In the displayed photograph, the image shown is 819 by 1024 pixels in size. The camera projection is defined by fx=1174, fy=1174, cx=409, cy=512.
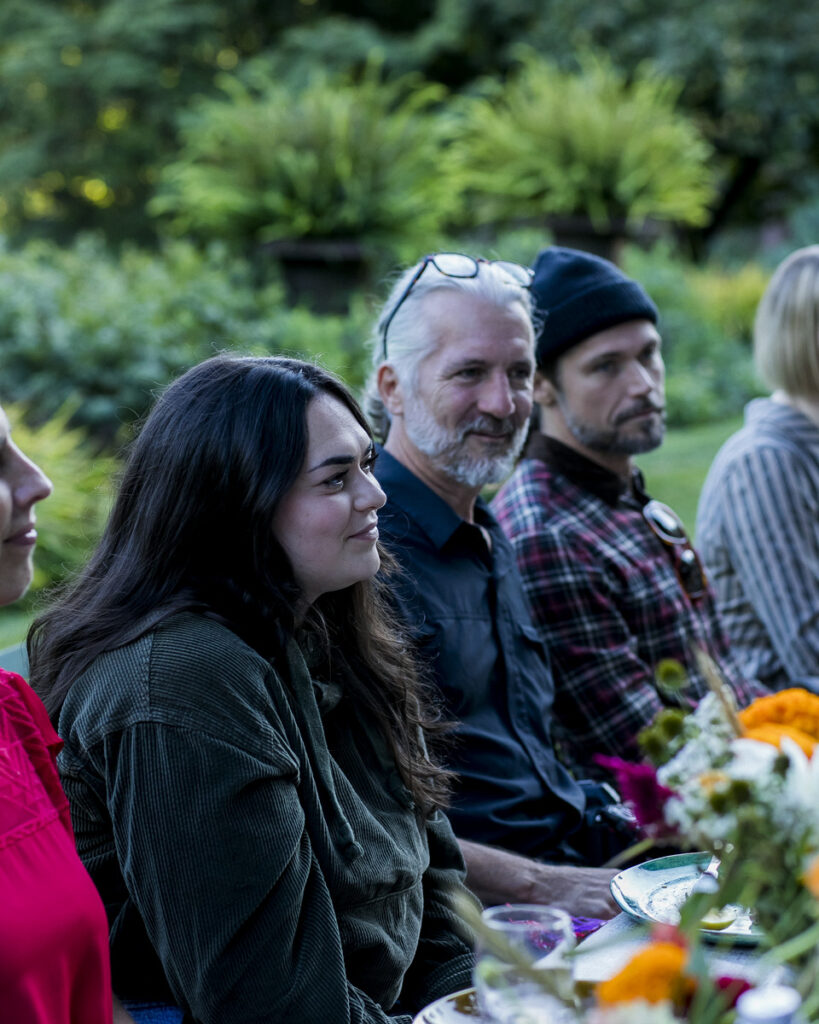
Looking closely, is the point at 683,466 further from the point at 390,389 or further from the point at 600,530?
the point at 390,389

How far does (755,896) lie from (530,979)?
253mm

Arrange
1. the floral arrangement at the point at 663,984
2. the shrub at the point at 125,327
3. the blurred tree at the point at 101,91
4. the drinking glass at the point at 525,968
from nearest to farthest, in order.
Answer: the floral arrangement at the point at 663,984 → the drinking glass at the point at 525,968 → the shrub at the point at 125,327 → the blurred tree at the point at 101,91

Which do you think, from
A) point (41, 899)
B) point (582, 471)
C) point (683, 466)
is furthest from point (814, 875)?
point (683, 466)

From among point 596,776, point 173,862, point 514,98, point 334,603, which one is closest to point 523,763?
point 596,776

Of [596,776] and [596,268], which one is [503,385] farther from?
[596,776]


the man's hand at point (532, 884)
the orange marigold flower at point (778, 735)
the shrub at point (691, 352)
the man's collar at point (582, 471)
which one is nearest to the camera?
the orange marigold flower at point (778, 735)

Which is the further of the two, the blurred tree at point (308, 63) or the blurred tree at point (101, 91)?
the blurred tree at point (101, 91)

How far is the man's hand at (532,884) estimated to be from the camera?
2426mm

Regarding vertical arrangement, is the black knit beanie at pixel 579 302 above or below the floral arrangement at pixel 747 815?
above

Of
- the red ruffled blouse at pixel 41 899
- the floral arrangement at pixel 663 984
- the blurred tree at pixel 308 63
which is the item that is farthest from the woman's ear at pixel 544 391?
the blurred tree at pixel 308 63

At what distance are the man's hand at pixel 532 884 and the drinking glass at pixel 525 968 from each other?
129 cm

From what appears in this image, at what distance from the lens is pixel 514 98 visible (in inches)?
446

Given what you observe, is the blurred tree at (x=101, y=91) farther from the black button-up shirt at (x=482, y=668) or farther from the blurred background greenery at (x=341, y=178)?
the black button-up shirt at (x=482, y=668)

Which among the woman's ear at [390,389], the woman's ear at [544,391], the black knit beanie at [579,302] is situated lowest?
the woman's ear at [544,391]
